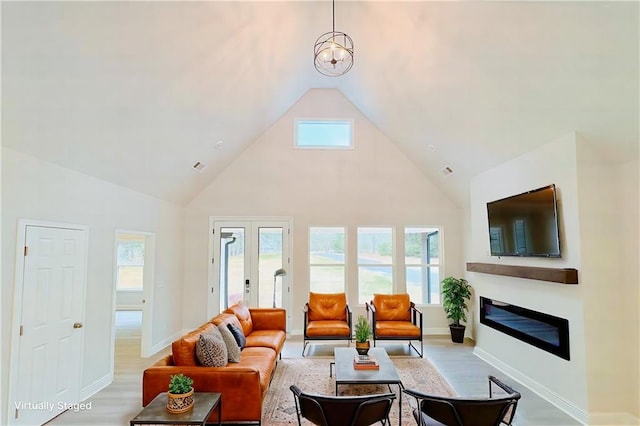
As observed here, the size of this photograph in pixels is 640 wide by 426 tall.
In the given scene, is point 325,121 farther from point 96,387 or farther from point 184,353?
point 96,387

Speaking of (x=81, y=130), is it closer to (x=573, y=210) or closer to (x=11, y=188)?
(x=11, y=188)

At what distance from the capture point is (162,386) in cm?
320

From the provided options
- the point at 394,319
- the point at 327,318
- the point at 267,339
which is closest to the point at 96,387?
the point at 267,339

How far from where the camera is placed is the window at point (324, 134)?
7266 mm

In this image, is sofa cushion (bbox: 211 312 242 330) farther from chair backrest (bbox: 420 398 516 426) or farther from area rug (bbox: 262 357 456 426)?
chair backrest (bbox: 420 398 516 426)

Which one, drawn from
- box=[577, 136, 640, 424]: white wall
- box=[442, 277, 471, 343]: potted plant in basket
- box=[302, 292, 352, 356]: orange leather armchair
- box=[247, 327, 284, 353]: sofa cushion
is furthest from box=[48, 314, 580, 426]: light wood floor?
box=[247, 327, 284, 353]: sofa cushion

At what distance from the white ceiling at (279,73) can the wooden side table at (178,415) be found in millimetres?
2500

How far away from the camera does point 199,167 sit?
6.20 metres

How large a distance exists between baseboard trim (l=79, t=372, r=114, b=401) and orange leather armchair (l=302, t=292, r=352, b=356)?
8.72 ft

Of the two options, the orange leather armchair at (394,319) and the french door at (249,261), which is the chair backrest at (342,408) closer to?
the orange leather armchair at (394,319)

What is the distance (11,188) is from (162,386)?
84.5 inches

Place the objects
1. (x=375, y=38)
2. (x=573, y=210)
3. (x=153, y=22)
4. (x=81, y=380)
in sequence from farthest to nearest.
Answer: (x=375, y=38) < (x=81, y=380) < (x=573, y=210) < (x=153, y=22)

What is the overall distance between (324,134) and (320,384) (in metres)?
4.65

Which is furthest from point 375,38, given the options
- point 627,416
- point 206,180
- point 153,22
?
point 627,416
